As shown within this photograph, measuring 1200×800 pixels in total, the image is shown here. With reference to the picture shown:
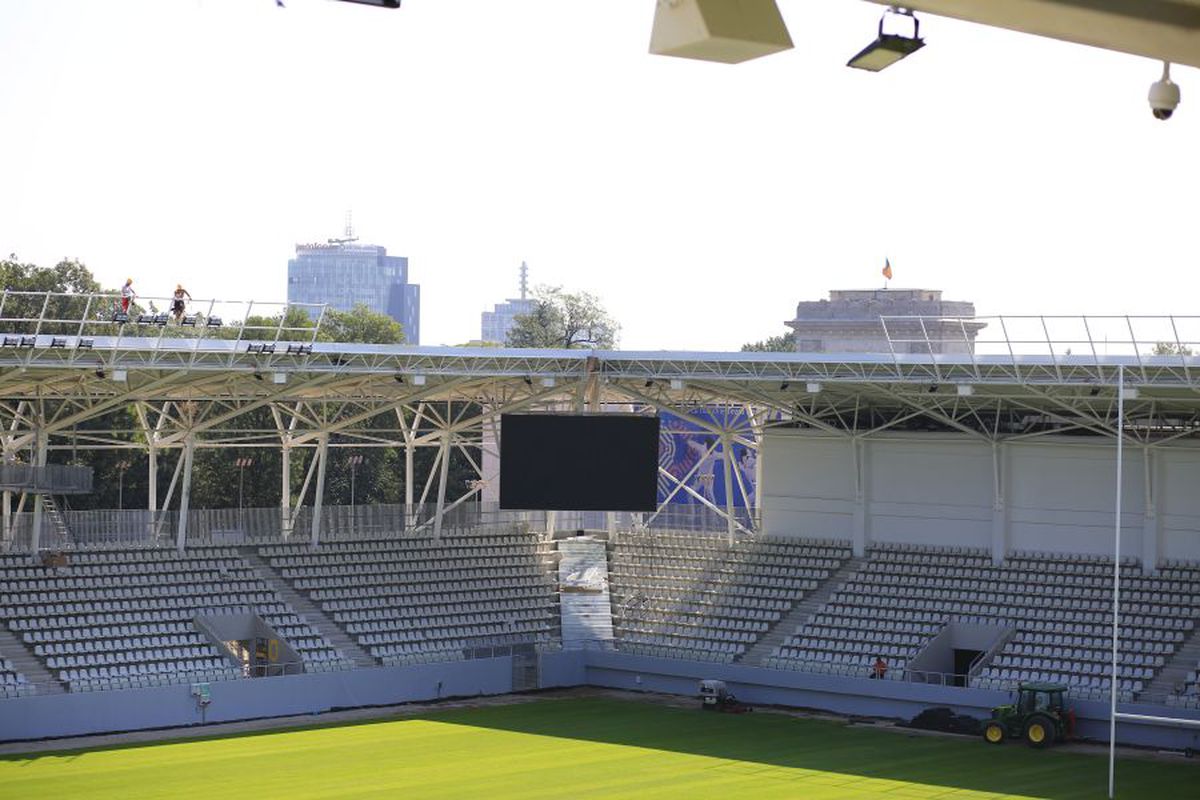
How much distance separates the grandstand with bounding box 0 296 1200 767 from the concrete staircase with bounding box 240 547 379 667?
0.23 ft

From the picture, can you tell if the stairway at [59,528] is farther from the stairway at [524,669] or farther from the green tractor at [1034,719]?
the green tractor at [1034,719]

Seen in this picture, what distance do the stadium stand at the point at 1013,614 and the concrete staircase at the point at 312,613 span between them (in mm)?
8421

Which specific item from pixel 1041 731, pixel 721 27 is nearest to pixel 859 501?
pixel 1041 731

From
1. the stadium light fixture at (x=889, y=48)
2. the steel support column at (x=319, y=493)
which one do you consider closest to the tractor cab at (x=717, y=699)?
the steel support column at (x=319, y=493)

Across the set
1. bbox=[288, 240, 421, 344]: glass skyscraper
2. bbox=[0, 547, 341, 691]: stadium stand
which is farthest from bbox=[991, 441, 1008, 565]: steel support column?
bbox=[288, 240, 421, 344]: glass skyscraper

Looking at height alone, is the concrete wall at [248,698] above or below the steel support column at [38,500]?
below

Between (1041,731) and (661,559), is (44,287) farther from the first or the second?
(1041,731)

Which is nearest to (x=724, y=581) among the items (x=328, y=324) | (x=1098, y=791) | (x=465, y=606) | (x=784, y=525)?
(x=784, y=525)

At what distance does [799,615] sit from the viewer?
124 ft

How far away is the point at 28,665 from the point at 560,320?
58474 mm

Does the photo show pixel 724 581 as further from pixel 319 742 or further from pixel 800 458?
pixel 319 742

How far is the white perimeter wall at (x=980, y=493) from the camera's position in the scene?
3525 cm

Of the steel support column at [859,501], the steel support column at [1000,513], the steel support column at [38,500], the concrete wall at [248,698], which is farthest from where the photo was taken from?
the steel support column at [859,501]

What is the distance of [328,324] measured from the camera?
247ft
